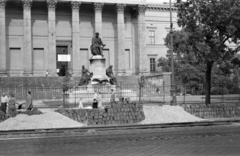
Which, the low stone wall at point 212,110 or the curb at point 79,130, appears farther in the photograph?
the low stone wall at point 212,110

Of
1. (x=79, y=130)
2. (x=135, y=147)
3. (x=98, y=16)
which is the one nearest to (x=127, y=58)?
(x=98, y=16)

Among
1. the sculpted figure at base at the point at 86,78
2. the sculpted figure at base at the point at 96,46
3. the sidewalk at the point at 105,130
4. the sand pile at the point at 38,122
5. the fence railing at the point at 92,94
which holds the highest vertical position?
the sculpted figure at base at the point at 96,46

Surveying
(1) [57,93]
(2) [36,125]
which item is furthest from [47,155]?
(1) [57,93]

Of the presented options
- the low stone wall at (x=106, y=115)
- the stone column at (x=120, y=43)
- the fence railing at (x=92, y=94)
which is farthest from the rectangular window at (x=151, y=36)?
the low stone wall at (x=106, y=115)

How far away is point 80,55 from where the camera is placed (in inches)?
2343

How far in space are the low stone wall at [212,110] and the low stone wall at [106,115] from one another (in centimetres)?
388

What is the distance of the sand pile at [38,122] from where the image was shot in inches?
690

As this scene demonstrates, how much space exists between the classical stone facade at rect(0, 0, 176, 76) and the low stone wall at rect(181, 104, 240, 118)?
3601cm

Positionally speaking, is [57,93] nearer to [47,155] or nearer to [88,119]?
[88,119]

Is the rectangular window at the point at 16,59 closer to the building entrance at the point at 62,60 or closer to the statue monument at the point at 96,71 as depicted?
the building entrance at the point at 62,60

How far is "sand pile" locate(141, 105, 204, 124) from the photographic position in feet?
64.5

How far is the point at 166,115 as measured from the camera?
2011 centimetres

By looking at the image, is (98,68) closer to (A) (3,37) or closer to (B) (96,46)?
(B) (96,46)

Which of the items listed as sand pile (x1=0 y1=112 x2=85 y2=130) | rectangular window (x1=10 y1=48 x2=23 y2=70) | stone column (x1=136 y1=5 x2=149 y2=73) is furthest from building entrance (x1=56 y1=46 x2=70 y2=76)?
sand pile (x1=0 y1=112 x2=85 y2=130)
